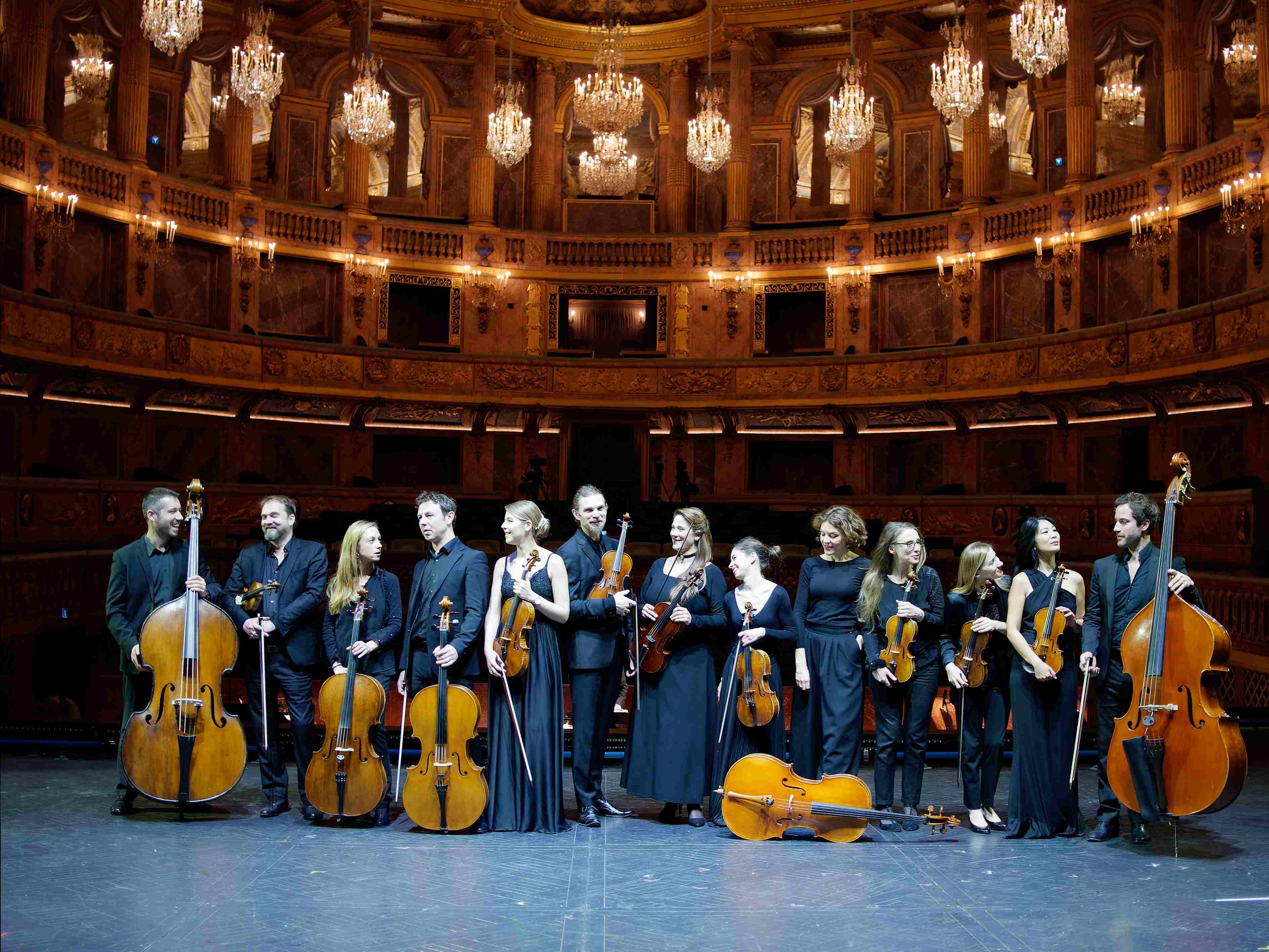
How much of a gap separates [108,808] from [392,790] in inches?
55.8

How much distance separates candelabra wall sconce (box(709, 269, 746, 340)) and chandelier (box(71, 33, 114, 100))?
1014 centimetres

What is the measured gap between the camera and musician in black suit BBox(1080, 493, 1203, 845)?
5.52 meters

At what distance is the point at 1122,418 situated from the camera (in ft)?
57.5

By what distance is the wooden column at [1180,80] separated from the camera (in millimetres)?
17141

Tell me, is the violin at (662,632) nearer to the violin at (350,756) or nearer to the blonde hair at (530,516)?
the blonde hair at (530,516)

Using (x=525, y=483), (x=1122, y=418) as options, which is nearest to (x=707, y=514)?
(x=525, y=483)

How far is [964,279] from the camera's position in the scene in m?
19.5

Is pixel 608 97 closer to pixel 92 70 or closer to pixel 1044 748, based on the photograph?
pixel 92 70

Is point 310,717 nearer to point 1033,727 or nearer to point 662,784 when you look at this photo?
point 662,784

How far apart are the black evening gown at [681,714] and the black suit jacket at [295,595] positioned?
160 centimetres

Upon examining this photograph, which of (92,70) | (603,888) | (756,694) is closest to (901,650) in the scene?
(756,694)

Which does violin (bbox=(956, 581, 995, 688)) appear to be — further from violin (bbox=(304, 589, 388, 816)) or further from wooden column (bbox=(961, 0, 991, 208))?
wooden column (bbox=(961, 0, 991, 208))

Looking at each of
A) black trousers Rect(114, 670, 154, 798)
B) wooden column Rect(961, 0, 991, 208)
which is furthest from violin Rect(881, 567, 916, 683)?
wooden column Rect(961, 0, 991, 208)

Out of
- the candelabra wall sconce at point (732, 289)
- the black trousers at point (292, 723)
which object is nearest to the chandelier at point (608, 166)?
the candelabra wall sconce at point (732, 289)
